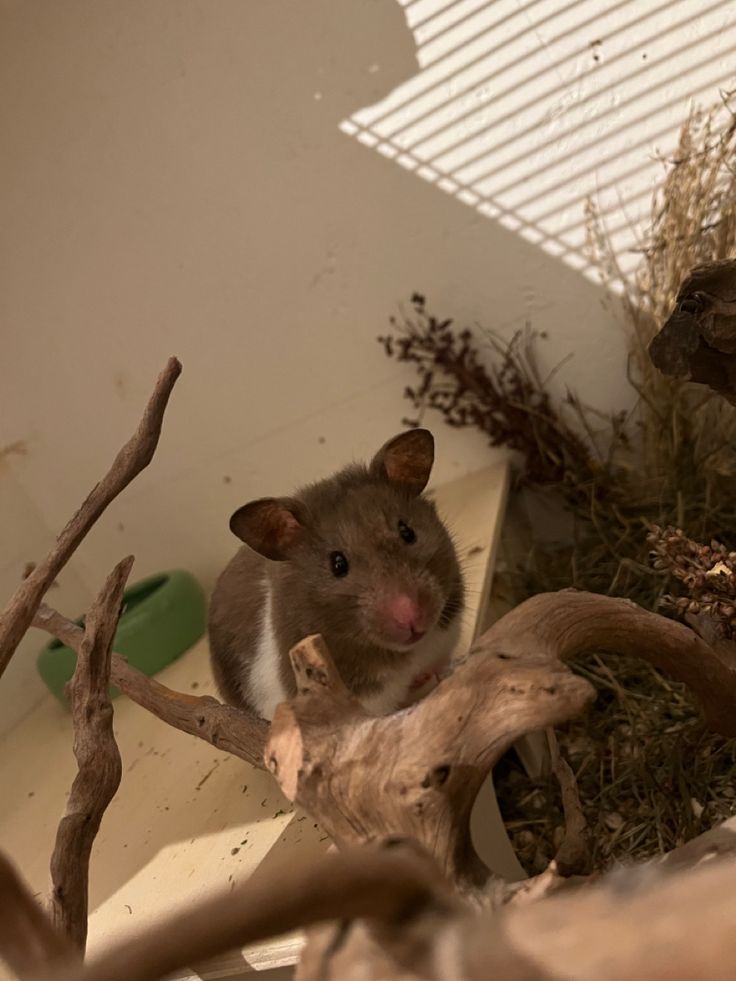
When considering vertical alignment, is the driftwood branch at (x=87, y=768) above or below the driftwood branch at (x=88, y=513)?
below

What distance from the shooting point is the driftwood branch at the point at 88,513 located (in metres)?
1.51

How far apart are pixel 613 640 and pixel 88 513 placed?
3.26 ft

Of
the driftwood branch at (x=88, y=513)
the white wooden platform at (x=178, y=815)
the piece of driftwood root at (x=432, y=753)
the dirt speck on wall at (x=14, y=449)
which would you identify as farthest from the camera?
the dirt speck on wall at (x=14, y=449)

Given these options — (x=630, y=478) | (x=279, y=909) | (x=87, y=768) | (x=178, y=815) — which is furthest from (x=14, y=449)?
(x=279, y=909)

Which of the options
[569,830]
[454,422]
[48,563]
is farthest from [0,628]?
[454,422]

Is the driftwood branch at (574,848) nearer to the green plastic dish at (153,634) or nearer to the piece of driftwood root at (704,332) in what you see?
the piece of driftwood root at (704,332)

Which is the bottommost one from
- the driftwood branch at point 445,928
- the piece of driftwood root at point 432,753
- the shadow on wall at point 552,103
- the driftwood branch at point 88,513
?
the piece of driftwood root at point 432,753

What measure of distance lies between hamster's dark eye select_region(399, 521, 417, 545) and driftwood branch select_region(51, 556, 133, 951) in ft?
2.11

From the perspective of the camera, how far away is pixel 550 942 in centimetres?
61

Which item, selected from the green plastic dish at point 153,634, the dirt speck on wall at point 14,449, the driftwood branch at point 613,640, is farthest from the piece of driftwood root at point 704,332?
the dirt speck on wall at point 14,449

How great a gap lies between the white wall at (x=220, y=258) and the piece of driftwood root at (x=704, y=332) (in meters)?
1.37

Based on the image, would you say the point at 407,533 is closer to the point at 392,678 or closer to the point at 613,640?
the point at 392,678

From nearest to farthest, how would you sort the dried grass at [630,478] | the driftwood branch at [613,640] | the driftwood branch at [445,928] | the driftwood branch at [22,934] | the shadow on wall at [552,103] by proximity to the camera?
the driftwood branch at [445,928] → the driftwood branch at [22,934] → the driftwood branch at [613,640] → the dried grass at [630,478] → the shadow on wall at [552,103]

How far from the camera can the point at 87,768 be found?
1386 mm
